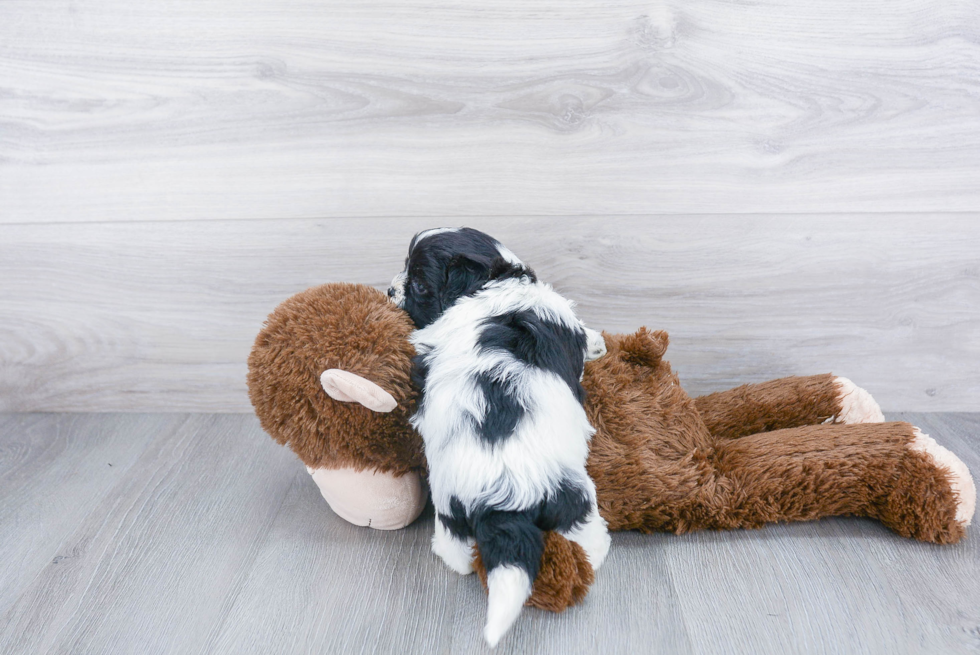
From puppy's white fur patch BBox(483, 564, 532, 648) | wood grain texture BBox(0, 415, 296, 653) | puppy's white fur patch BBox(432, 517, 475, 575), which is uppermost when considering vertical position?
puppy's white fur patch BBox(483, 564, 532, 648)

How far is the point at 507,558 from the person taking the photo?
2.64ft

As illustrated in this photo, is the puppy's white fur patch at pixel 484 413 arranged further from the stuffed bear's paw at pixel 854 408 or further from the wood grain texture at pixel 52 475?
the wood grain texture at pixel 52 475

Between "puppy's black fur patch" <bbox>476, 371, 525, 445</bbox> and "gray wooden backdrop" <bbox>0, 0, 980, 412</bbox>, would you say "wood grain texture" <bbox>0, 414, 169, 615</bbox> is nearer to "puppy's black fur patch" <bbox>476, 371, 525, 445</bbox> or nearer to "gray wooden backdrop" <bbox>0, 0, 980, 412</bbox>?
"gray wooden backdrop" <bbox>0, 0, 980, 412</bbox>

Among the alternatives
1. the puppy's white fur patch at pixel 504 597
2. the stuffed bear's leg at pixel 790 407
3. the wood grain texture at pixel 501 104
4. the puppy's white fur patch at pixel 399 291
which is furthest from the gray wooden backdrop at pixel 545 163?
the puppy's white fur patch at pixel 504 597

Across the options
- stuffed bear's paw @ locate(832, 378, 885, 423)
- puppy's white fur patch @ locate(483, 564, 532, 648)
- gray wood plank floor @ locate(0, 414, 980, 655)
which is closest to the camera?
puppy's white fur patch @ locate(483, 564, 532, 648)

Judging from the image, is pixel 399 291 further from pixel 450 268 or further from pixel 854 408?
pixel 854 408

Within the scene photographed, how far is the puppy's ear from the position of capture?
36.9 inches

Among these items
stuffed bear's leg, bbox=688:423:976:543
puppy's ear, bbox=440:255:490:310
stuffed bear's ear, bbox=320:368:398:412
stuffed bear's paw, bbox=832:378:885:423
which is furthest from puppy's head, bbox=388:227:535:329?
stuffed bear's paw, bbox=832:378:885:423

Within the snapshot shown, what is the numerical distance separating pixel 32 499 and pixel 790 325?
1420mm

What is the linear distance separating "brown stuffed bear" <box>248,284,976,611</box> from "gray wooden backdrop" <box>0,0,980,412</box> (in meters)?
0.28

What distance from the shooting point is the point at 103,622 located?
92cm

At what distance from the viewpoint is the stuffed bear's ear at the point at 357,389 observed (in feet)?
2.96

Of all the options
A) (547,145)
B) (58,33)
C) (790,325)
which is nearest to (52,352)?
(58,33)

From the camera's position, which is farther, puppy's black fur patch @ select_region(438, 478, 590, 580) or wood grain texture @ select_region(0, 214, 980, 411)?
wood grain texture @ select_region(0, 214, 980, 411)
